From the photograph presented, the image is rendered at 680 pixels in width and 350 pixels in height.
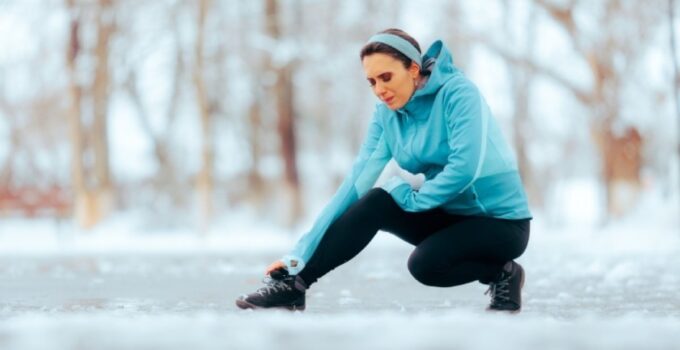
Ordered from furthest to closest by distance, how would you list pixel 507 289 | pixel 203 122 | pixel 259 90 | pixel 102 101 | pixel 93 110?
pixel 259 90
pixel 102 101
pixel 93 110
pixel 203 122
pixel 507 289

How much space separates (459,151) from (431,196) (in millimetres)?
237

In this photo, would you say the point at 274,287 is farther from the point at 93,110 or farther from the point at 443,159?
the point at 93,110

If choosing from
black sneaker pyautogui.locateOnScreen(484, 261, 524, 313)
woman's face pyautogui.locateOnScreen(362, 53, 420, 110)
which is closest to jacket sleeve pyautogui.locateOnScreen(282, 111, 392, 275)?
woman's face pyautogui.locateOnScreen(362, 53, 420, 110)

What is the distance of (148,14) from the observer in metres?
29.8

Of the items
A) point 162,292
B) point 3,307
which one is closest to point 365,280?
point 162,292

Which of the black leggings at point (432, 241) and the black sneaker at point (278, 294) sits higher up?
the black leggings at point (432, 241)

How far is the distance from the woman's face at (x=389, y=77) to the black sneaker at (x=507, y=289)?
37.3 inches

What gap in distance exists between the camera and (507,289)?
5406mm

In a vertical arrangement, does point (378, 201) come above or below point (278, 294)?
above

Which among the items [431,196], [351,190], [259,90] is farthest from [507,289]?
[259,90]

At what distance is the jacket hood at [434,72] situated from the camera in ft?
17.1

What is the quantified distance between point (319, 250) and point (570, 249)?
32.8ft

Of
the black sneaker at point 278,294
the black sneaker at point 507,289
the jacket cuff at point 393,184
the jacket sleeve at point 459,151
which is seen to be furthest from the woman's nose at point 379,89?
the black sneaker at point 507,289

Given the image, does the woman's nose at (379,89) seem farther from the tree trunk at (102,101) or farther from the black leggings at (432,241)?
the tree trunk at (102,101)
